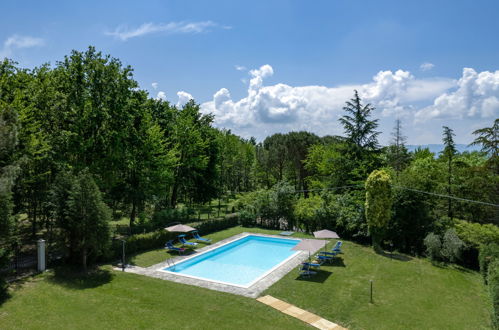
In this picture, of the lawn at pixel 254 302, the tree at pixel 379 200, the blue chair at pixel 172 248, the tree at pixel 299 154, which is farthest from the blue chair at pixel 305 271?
the tree at pixel 299 154

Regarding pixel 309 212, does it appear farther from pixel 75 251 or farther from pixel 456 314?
pixel 75 251

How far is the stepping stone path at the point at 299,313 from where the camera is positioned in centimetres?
1085

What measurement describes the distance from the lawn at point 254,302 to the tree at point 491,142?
32.2 feet

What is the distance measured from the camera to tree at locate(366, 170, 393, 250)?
1941 centimetres

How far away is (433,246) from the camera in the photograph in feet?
60.0

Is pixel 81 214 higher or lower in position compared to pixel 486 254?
higher

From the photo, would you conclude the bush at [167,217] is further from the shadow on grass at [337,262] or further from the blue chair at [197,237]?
the shadow on grass at [337,262]

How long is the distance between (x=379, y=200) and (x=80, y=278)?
56.5 ft

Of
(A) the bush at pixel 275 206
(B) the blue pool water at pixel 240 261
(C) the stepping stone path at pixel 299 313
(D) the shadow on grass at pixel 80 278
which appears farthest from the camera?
A: (A) the bush at pixel 275 206

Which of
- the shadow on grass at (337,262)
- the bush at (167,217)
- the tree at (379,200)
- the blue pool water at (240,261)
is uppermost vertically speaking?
the tree at (379,200)

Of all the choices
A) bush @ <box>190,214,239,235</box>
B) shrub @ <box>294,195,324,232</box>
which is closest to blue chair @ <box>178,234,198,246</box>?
bush @ <box>190,214,239,235</box>

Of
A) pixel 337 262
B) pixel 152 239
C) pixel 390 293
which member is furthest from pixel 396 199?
pixel 152 239

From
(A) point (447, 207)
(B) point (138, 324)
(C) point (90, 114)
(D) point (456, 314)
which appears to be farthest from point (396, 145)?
(B) point (138, 324)

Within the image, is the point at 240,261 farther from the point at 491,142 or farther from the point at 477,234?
the point at 491,142
